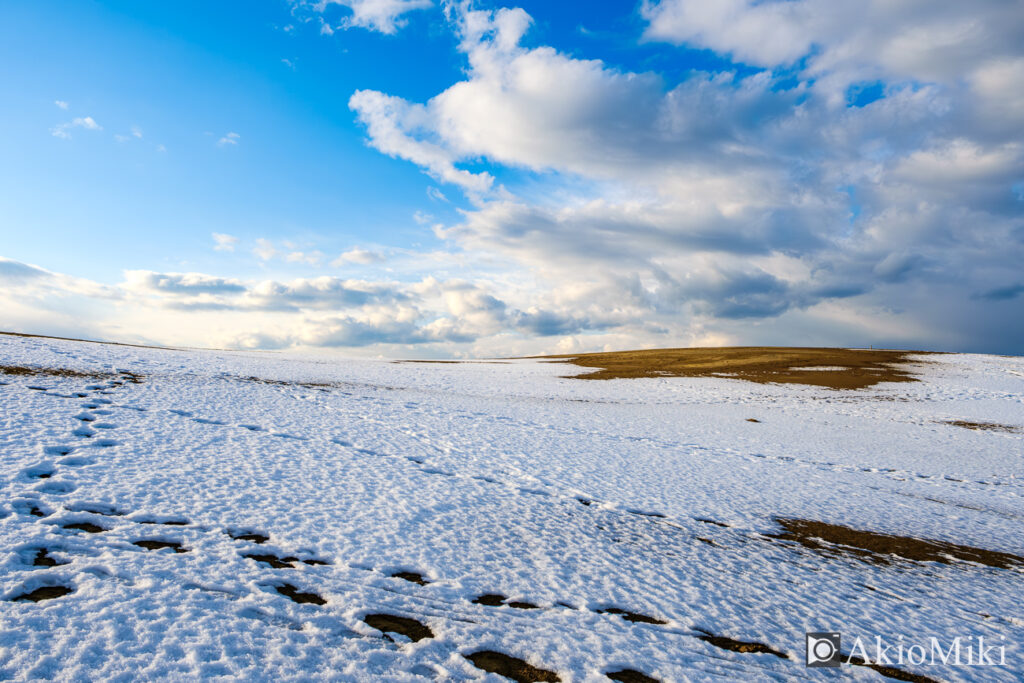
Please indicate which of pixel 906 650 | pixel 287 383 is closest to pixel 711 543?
pixel 906 650

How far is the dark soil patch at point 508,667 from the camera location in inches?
226

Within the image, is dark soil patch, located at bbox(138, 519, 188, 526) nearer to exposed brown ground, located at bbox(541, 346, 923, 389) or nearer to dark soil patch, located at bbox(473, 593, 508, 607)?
dark soil patch, located at bbox(473, 593, 508, 607)

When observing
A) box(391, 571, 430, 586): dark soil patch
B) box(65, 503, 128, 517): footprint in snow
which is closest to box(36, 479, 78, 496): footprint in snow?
box(65, 503, 128, 517): footprint in snow

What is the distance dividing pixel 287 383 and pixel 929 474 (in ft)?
98.6

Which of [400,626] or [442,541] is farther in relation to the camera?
[442,541]

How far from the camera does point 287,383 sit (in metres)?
27.4

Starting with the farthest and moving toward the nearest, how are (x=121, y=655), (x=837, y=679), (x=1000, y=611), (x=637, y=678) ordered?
(x=1000, y=611)
(x=837, y=679)
(x=637, y=678)
(x=121, y=655)

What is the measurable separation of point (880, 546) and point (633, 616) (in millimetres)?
7768

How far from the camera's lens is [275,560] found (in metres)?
7.69

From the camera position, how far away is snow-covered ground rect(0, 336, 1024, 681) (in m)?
5.92

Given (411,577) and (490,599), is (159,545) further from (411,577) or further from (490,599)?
(490,599)

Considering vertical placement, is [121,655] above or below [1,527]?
below

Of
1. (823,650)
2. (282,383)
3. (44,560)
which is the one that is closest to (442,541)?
(44,560)

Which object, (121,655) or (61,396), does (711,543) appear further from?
(61,396)
